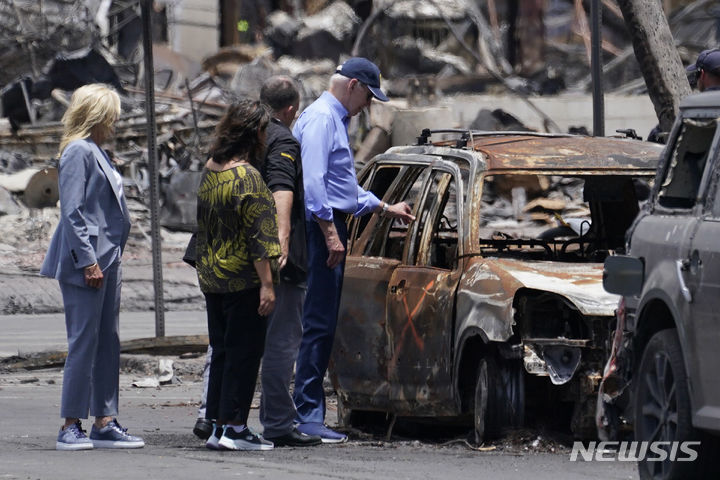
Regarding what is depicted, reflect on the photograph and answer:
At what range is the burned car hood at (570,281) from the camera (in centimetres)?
729

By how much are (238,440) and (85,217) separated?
1.35 metres

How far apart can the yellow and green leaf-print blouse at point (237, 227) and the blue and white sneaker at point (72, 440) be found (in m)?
0.98

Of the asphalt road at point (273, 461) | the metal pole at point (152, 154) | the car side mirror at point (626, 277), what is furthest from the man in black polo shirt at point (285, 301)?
the metal pole at point (152, 154)

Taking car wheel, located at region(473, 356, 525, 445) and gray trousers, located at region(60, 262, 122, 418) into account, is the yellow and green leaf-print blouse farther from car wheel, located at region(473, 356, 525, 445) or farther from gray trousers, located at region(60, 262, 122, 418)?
car wheel, located at region(473, 356, 525, 445)

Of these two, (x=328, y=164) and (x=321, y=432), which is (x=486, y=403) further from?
(x=328, y=164)

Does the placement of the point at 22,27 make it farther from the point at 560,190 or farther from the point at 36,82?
the point at 560,190

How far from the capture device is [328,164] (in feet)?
27.6

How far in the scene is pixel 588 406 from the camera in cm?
738

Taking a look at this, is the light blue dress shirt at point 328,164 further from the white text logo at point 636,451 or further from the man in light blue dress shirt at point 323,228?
the white text logo at point 636,451

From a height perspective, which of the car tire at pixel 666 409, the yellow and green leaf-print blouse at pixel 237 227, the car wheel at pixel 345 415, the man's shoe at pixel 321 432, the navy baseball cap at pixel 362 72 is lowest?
the car wheel at pixel 345 415

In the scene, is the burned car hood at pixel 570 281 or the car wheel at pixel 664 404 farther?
the burned car hood at pixel 570 281

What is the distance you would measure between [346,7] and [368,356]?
3492cm

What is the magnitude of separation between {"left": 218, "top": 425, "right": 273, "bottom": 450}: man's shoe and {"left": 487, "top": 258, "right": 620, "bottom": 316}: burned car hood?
1.52 m

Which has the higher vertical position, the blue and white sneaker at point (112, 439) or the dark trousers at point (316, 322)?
the dark trousers at point (316, 322)
